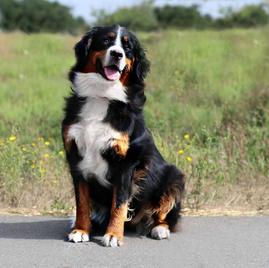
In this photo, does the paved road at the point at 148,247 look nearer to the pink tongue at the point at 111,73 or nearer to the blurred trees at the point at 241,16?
the pink tongue at the point at 111,73

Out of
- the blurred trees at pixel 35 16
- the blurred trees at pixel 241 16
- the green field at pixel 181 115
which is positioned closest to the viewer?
the green field at pixel 181 115

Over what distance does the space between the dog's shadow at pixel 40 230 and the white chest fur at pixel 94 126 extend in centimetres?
55

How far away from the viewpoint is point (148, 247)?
17.9ft

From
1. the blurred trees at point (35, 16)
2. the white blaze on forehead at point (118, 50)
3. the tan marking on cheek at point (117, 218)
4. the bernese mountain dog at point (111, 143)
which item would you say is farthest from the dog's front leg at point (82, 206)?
the blurred trees at point (35, 16)

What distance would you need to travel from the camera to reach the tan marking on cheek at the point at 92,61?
5.66 m

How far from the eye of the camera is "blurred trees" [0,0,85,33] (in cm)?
3934

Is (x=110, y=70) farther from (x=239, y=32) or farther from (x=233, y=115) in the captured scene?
(x=239, y=32)

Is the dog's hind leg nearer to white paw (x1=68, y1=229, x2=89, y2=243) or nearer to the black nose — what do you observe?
white paw (x1=68, y1=229, x2=89, y2=243)

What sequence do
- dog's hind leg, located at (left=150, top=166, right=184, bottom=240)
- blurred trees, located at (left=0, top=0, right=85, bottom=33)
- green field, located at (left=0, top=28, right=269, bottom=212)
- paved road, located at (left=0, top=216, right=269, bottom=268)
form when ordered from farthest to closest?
1. blurred trees, located at (left=0, top=0, right=85, bottom=33)
2. green field, located at (left=0, top=28, right=269, bottom=212)
3. dog's hind leg, located at (left=150, top=166, right=184, bottom=240)
4. paved road, located at (left=0, top=216, right=269, bottom=268)

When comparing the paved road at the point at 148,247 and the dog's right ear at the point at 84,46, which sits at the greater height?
the dog's right ear at the point at 84,46

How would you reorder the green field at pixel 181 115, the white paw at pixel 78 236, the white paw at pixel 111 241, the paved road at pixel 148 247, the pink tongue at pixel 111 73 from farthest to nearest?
the green field at pixel 181 115 → the pink tongue at pixel 111 73 → the white paw at pixel 78 236 → the white paw at pixel 111 241 → the paved road at pixel 148 247

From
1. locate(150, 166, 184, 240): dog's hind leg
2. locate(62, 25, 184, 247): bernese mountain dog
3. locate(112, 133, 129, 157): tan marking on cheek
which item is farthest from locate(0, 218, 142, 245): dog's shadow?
locate(112, 133, 129, 157): tan marking on cheek

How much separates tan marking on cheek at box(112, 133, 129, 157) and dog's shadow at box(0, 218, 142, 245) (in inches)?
29.0

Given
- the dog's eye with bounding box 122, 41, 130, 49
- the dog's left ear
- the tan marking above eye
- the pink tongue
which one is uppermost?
the tan marking above eye
